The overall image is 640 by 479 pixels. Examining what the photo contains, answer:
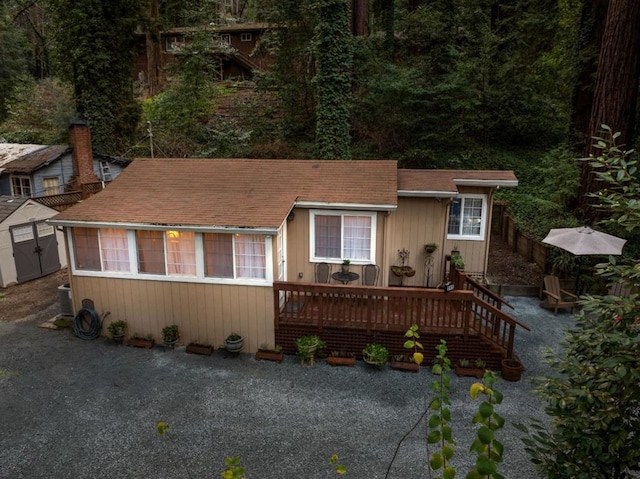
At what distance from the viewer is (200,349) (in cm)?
817

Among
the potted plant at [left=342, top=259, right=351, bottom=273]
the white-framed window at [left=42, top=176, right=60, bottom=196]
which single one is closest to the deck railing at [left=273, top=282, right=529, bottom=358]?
the potted plant at [left=342, top=259, right=351, bottom=273]

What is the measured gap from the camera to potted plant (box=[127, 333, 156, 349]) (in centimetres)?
840

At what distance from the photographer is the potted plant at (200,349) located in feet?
26.8

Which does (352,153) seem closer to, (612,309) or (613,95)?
(613,95)

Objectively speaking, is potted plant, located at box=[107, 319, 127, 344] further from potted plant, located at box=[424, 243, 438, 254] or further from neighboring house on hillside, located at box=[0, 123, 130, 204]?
neighboring house on hillside, located at box=[0, 123, 130, 204]

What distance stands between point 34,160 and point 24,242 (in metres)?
6.61

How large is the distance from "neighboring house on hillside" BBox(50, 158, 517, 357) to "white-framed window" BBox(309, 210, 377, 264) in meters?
0.02

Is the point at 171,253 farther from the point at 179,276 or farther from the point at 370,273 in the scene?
the point at 370,273

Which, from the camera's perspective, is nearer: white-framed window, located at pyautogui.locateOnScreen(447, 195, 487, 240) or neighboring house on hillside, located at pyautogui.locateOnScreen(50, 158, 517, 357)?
neighboring house on hillside, located at pyautogui.locateOnScreen(50, 158, 517, 357)

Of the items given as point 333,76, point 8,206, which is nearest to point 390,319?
point 8,206

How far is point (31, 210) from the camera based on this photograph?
1220 centimetres

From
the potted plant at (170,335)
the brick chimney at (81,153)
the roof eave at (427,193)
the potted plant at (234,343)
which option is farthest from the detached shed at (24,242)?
the roof eave at (427,193)

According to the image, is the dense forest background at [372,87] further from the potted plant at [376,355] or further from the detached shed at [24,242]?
the potted plant at [376,355]

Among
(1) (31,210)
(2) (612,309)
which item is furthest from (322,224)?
(1) (31,210)
